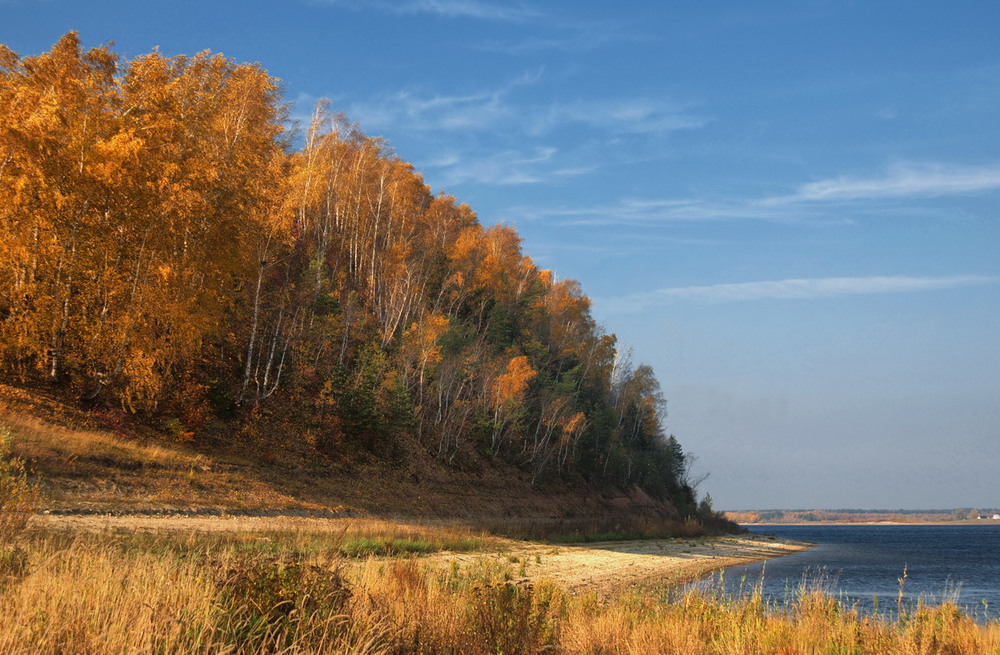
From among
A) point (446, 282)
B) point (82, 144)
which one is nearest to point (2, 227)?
point (82, 144)

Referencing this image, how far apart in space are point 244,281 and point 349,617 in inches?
1216

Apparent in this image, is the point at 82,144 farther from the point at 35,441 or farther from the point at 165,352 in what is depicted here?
the point at 35,441

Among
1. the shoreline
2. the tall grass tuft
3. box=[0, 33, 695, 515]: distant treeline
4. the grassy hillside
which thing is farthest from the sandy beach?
box=[0, 33, 695, 515]: distant treeline

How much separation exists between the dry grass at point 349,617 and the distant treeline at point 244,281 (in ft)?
65.1

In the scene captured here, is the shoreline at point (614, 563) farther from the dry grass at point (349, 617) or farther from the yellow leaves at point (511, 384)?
the yellow leaves at point (511, 384)

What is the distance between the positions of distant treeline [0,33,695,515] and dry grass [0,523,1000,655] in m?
19.8

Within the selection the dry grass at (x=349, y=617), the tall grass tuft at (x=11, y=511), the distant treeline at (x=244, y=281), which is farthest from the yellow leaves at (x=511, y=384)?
the tall grass tuft at (x=11, y=511)

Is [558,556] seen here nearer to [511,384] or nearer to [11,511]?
[11,511]

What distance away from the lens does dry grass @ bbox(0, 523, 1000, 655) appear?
579 cm

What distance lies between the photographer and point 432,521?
108ft

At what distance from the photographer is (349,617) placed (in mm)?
7109

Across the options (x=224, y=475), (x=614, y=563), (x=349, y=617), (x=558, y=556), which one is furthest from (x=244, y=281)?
(x=349, y=617)

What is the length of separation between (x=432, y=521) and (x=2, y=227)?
20.9m

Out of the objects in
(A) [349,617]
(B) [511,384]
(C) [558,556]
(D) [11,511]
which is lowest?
(C) [558,556]
